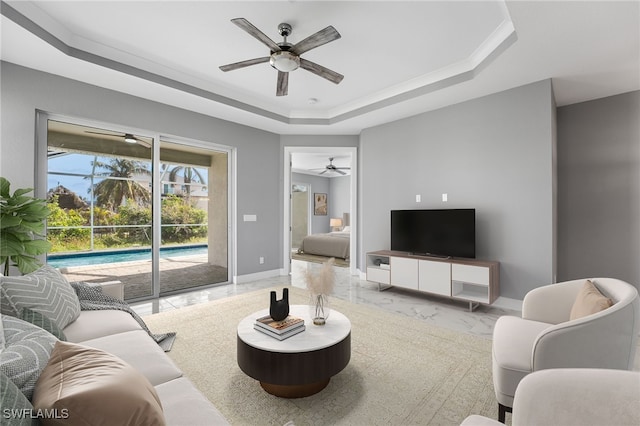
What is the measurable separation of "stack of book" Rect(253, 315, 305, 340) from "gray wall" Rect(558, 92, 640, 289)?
3.94 meters

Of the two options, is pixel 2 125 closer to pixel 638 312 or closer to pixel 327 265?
pixel 327 265

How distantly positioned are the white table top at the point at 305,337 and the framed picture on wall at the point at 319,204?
27.8 ft

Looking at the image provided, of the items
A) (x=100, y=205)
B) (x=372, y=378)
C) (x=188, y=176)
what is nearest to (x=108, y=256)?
(x=100, y=205)

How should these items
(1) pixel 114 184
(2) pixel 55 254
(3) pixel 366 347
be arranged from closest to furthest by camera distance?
1. (3) pixel 366 347
2. (2) pixel 55 254
3. (1) pixel 114 184

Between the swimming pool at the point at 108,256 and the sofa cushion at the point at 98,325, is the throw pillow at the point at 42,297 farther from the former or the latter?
the swimming pool at the point at 108,256

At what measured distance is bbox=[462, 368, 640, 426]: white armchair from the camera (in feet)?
2.59

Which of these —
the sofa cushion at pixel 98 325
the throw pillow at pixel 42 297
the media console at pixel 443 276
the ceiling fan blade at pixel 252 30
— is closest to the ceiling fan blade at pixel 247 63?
the ceiling fan blade at pixel 252 30

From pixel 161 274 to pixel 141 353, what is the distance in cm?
321

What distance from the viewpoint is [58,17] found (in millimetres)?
2551

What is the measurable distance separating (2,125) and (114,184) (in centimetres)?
114

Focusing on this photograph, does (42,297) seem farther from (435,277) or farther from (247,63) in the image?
(435,277)

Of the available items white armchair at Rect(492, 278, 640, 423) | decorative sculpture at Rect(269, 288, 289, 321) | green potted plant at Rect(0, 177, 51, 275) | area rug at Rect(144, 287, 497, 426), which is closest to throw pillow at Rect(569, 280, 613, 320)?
white armchair at Rect(492, 278, 640, 423)

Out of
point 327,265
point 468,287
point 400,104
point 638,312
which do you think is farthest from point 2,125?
point 468,287

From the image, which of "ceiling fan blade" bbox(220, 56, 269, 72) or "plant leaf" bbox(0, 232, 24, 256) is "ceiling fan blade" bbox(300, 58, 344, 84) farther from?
"plant leaf" bbox(0, 232, 24, 256)
